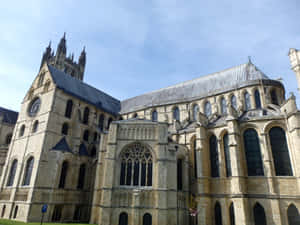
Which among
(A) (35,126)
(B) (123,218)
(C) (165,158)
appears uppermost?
(A) (35,126)

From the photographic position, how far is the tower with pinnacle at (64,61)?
161 feet

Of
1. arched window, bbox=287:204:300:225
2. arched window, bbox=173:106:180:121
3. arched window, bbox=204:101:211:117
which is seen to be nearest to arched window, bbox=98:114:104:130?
arched window, bbox=173:106:180:121

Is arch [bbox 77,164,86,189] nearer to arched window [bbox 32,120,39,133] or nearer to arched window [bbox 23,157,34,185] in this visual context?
arched window [bbox 23,157,34,185]

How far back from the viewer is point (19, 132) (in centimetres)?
2892

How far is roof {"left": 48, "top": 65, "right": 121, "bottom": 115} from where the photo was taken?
2909cm

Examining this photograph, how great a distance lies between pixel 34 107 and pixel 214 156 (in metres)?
23.8

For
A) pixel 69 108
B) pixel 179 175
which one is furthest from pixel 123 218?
pixel 69 108

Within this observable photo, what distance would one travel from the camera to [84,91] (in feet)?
106

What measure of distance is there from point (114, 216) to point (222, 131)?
12.7 m

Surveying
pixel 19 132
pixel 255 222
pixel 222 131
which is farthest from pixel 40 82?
pixel 255 222

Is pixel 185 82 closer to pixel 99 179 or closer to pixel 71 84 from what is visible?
pixel 71 84

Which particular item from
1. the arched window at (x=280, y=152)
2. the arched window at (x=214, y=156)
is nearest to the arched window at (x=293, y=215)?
the arched window at (x=280, y=152)

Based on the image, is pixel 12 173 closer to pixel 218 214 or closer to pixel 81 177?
pixel 81 177

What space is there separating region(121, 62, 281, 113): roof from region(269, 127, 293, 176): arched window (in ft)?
25.0
